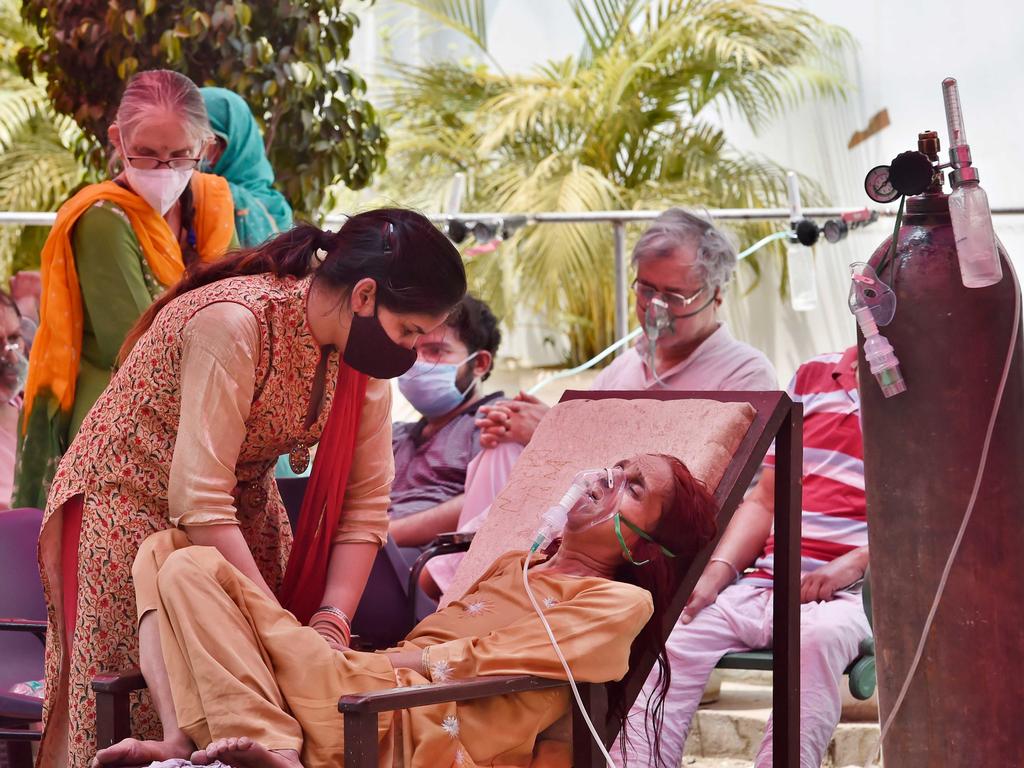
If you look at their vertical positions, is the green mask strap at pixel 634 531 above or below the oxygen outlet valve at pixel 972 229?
below

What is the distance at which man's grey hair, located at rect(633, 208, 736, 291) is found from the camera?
3.73 metres

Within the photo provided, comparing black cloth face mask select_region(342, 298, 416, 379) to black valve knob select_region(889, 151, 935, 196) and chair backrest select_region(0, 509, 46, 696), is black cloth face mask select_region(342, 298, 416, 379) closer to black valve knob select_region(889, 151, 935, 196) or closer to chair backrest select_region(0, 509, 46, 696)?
black valve knob select_region(889, 151, 935, 196)

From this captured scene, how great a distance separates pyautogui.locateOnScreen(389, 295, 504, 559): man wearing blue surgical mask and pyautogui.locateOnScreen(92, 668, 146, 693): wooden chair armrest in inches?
69.4

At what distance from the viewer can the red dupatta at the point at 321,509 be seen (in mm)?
2695

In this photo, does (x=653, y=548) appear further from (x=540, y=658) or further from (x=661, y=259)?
(x=661, y=259)

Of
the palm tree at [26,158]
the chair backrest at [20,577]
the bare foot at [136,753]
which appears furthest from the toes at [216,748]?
the palm tree at [26,158]

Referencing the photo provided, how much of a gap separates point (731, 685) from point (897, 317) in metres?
2.42

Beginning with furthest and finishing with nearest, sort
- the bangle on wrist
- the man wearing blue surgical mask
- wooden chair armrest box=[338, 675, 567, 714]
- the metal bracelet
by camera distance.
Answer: the man wearing blue surgical mask → the bangle on wrist → the metal bracelet → wooden chair armrest box=[338, 675, 567, 714]

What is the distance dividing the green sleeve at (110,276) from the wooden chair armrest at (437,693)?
1.45 m

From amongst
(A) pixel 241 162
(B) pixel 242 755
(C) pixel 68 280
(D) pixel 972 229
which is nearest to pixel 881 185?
(D) pixel 972 229

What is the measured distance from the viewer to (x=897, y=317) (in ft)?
8.18

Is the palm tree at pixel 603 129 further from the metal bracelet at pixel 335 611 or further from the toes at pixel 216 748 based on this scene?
the toes at pixel 216 748

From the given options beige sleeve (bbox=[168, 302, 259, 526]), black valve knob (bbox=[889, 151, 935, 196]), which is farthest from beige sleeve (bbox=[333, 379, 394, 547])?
black valve knob (bbox=[889, 151, 935, 196])

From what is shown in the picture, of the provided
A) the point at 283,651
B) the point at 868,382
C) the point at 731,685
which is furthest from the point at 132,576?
the point at 731,685
